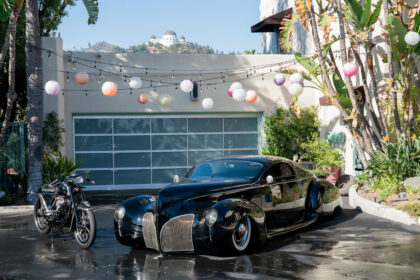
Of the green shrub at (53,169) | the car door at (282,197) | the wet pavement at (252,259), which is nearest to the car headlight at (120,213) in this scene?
the wet pavement at (252,259)

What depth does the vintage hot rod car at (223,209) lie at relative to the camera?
24.0 ft

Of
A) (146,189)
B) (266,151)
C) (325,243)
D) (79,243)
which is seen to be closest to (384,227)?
(325,243)

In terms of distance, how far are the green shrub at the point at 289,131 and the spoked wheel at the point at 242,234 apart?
12.5m

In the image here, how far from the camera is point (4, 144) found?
1686 centimetres

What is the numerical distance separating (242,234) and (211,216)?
66 centimetres

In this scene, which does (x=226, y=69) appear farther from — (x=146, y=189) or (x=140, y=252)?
(x=140, y=252)

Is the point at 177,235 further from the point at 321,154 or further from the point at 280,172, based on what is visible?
the point at 321,154

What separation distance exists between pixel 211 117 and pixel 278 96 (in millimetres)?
2705

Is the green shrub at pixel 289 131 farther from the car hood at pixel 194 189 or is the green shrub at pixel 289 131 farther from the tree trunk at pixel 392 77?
the car hood at pixel 194 189

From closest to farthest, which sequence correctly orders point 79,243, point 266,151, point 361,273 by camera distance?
1. point 361,273
2. point 79,243
3. point 266,151

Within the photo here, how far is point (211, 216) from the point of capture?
23.7ft

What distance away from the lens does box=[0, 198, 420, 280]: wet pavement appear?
6.46 m

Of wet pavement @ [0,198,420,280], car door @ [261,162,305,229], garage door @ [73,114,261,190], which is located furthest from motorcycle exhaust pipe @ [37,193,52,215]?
garage door @ [73,114,261,190]

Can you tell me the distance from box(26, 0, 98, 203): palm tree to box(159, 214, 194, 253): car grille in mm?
8623
